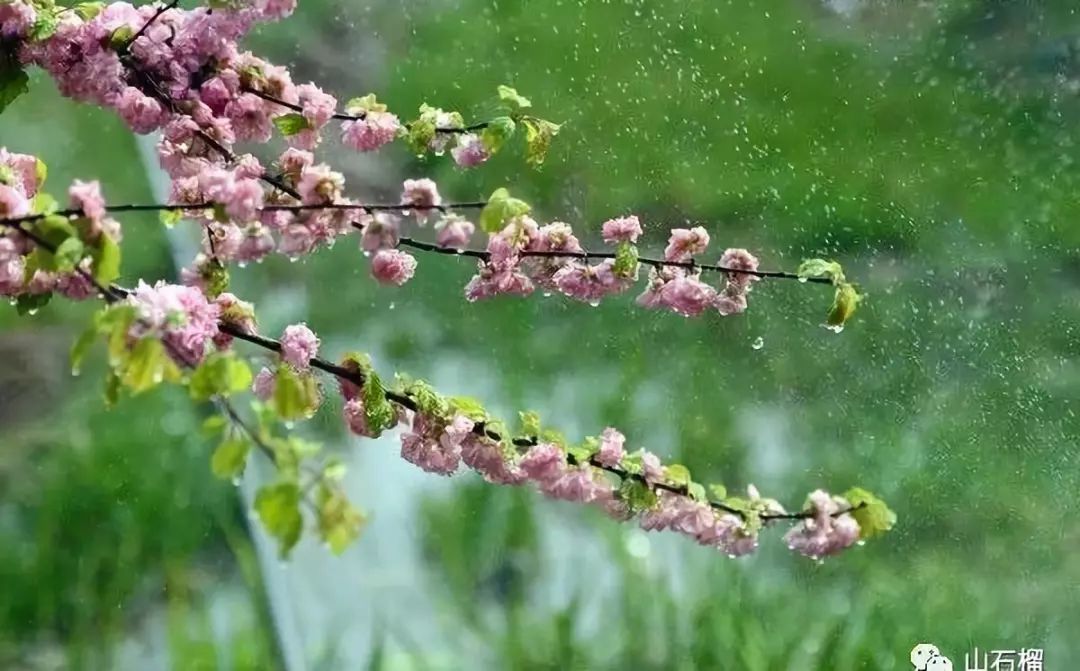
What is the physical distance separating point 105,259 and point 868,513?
0.66 meters

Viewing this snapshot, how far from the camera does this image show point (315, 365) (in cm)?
79

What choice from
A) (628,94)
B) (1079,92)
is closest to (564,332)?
(628,94)

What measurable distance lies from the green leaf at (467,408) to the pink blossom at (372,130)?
19 centimetres

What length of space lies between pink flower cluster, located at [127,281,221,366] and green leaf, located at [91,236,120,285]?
0.07ft

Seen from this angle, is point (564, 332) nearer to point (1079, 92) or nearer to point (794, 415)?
point (794, 415)

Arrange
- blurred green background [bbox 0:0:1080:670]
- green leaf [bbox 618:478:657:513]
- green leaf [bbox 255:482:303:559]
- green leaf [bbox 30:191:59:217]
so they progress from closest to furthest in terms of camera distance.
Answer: green leaf [bbox 255:482:303:559], green leaf [bbox 30:191:59:217], green leaf [bbox 618:478:657:513], blurred green background [bbox 0:0:1080:670]

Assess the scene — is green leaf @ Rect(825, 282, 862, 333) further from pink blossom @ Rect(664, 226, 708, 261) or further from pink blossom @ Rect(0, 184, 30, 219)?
pink blossom @ Rect(0, 184, 30, 219)

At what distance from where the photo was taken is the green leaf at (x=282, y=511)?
1.69 feet

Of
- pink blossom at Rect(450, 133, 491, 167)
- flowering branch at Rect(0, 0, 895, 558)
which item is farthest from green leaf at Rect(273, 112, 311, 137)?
pink blossom at Rect(450, 133, 491, 167)

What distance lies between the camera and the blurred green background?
1.26m

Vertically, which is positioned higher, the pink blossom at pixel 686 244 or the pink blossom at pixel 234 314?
the pink blossom at pixel 686 244

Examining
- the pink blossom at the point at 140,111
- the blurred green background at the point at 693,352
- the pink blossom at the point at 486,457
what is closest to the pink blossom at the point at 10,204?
the pink blossom at the point at 140,111

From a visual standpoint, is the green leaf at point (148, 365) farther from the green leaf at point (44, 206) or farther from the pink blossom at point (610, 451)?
the pink blossom at point (610, 451)

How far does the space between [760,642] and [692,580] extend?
94 millimetres
